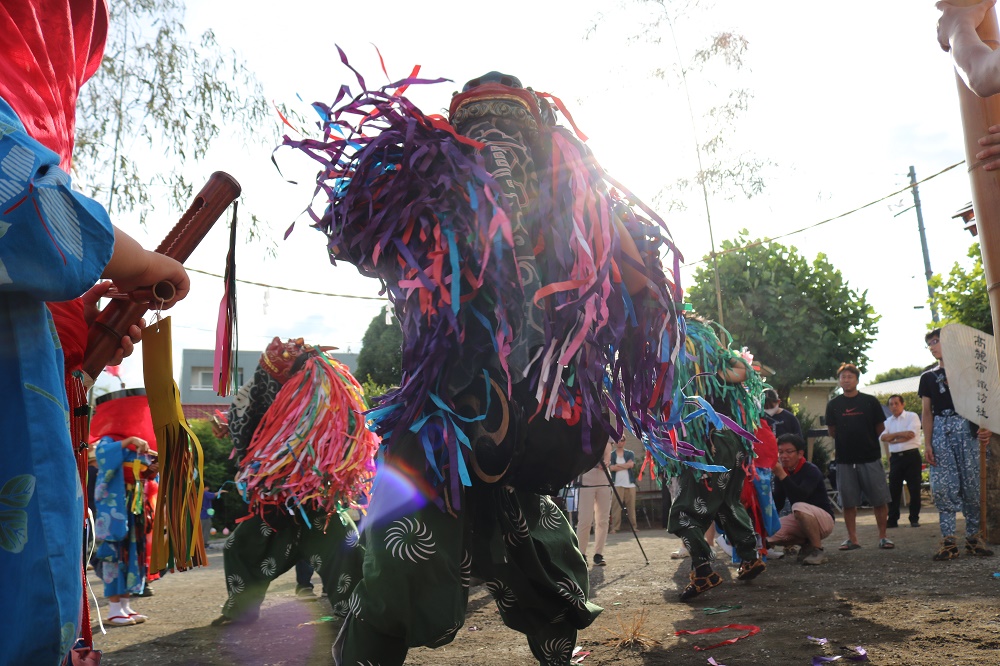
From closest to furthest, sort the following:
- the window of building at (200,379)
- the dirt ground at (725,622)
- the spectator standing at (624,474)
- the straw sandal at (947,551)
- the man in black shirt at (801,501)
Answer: the dirt ground at (725,622) < the straw sandal at (947,551) < the man in black shirt at (801,501) < the spectator standing at (624,474) < the window of building at (200,379)

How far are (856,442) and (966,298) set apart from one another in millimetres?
8633

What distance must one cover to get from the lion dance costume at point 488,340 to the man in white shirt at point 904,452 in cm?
836

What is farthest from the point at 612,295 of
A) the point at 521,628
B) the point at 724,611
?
the point at 724,611

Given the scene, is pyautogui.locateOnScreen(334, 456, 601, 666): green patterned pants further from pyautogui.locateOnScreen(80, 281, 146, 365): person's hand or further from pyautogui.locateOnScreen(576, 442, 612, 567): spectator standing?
pyautogui.locateOnScreen(576, 442, 612, 567): spectator standing

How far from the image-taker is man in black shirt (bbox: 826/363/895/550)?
26.7 feet

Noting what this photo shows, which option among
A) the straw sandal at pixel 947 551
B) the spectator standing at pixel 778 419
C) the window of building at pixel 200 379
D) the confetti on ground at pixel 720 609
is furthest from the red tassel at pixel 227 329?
the window of building at pixel 200 379

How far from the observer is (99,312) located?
5.62 ft

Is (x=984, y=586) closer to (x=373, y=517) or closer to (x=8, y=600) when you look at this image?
(x=373, y=517)

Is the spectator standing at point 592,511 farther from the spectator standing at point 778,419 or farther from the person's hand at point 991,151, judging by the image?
the person's hand at point 991,151

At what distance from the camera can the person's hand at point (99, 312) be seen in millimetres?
1703

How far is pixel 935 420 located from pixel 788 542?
1.66 meters

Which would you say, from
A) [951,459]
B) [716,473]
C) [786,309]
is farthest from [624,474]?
[786,309]

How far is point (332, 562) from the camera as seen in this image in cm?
484

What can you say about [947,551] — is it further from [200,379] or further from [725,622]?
[200,379]
